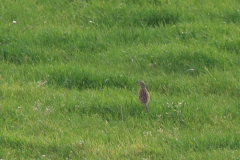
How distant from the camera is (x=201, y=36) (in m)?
9.77

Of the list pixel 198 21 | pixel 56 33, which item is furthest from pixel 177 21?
pixel 56 33

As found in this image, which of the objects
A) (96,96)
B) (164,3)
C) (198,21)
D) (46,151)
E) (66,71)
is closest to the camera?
(46,151)

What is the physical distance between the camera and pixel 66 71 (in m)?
8.76

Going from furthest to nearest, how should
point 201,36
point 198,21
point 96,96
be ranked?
point 198,21 < point 201,36 < point 96,96

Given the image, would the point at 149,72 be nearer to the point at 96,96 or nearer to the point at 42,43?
the point at 96,96

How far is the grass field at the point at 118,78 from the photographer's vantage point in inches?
257

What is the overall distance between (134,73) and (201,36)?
1.75m

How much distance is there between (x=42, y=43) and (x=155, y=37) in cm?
225

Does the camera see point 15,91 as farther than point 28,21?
No

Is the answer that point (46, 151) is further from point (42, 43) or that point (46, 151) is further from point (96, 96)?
point (42, 43)

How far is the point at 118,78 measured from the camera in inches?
337

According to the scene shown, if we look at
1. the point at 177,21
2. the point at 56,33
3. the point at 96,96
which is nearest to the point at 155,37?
the point at 177,21

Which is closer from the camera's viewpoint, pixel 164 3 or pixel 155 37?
pixel 155 37

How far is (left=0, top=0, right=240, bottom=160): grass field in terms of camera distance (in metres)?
6.54
